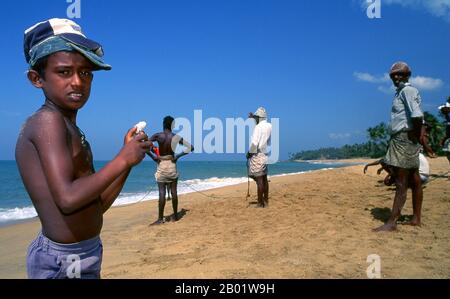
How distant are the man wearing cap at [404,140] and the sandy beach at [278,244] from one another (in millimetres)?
346

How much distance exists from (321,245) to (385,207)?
8.84 feet

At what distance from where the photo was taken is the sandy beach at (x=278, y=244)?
10.5 ft

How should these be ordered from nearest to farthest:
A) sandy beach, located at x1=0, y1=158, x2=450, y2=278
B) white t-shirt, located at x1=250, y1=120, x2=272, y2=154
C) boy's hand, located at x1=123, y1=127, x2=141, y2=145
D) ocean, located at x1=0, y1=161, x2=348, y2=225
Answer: boy's hand, located at x1=123, y1=127, x2=141, y2=145, sandy beach, located at x1=0, y1=158, x2=450, y2=278, white t-shirt, located at x1=250, y1=120, x2=272, y2=154, ocean, located at x1=0, y1=161, x2=348, y2=225

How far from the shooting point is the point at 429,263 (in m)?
3.17

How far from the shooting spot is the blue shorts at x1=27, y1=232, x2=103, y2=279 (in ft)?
4.55

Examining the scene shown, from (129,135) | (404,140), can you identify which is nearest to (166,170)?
(404,140)

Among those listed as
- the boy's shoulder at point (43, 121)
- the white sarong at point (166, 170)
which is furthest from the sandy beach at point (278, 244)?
the boy's shoulder at point (43, 121)

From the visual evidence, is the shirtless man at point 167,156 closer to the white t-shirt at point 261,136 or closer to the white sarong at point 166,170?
the white sarong at point 166,170

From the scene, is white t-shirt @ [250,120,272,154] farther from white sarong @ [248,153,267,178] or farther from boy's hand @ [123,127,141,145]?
boy's hand @ [123,127,141,145]

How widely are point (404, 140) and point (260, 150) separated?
3245mm

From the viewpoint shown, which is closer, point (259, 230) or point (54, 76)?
point (54, 76)

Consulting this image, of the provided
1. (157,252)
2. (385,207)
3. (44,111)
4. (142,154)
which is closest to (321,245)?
(157,252)

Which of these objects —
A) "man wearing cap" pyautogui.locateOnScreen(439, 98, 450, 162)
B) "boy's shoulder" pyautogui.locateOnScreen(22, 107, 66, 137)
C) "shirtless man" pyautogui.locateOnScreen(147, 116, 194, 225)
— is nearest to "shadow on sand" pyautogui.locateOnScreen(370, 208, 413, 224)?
"man wearing cap" pyautogui.locateOnScreen(439, 98, 450, 162)

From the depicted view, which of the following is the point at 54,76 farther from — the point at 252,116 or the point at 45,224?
the point at 252,116
